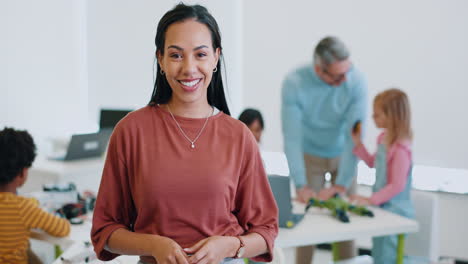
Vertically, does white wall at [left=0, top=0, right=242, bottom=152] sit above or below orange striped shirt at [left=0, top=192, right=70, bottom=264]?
above

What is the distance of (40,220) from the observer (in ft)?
7.25

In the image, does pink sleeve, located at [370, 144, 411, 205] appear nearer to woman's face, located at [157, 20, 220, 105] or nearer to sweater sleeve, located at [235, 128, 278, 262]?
sweater sleeve, located at [235, 128, 278, 262]

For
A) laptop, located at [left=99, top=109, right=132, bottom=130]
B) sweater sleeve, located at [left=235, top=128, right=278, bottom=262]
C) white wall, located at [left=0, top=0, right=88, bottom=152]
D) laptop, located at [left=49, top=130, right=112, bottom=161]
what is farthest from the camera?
laptop, located at [left=99, top=109, right=132, bottom=130]

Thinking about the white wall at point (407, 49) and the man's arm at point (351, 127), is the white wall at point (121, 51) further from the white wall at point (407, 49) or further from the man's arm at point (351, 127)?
the man's arm at point (351, 127)

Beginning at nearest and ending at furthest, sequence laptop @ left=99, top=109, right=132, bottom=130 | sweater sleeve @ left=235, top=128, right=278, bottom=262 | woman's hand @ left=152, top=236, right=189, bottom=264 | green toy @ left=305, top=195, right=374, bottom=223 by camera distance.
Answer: woman's hand @ left=152, top=236, right=189, bottom=264 → sweater sleeve @ left=235, top=128, right=278, bottom=262 → green toy @ left=305, top=195, right=374, bottom=223 → laptop @ left=99, top=109, right=132, bottom=130

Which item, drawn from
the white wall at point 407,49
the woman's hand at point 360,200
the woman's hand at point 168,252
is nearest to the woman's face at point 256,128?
the woman's hand at point 360,200

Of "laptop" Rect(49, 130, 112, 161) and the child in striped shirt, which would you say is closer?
the child in striped shirt

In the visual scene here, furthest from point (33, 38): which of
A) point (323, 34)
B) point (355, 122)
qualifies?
point (355, 122)

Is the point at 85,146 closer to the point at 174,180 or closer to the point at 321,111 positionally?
the point at 321,111

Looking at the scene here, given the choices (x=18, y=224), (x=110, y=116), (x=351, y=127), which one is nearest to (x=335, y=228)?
(x=351, y=127)

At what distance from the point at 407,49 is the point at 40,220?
282 centimetres

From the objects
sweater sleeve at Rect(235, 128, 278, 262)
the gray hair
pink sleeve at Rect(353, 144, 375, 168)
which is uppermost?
the gray hair

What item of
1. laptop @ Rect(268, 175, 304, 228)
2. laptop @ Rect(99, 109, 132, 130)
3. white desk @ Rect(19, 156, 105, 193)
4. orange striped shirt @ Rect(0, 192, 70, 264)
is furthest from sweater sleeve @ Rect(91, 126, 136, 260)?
laptop @ Rect(99, 109, 132, 130)

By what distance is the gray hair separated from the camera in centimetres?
275
